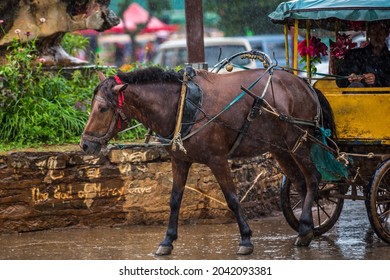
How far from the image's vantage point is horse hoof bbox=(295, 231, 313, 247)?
9.61 metres

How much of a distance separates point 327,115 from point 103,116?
86.1 inches

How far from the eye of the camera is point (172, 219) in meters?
9.30

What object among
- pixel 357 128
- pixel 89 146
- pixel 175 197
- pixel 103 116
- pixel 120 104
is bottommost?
pixel 175 197

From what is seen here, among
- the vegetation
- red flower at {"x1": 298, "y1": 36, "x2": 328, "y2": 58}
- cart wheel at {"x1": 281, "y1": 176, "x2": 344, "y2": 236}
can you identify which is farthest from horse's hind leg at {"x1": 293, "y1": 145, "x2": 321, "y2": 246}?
the vegetation

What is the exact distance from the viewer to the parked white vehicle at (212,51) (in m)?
23.1

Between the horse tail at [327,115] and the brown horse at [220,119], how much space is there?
22 millimetres

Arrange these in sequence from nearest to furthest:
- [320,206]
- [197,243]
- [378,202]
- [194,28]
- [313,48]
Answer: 1. [378,202]
2. [197,243]
3. [313,48]
4. [320,206]
5. [194,28]

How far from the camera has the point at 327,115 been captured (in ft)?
31.7

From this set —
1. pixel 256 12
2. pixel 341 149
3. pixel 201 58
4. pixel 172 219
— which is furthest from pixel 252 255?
pixel 256 12

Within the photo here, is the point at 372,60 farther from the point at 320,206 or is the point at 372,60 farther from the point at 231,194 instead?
the point at 231,194

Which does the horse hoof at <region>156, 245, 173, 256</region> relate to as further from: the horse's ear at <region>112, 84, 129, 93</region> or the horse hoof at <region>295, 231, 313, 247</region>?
the horse's ear at <region>112, 84, 129, 93</region>

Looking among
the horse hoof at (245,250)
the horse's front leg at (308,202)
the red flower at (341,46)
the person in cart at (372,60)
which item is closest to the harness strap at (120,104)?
the horse hoof at (245,250)

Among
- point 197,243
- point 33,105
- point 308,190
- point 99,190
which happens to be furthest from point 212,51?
point 308,190
